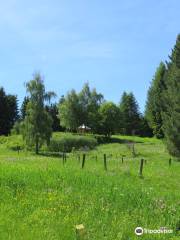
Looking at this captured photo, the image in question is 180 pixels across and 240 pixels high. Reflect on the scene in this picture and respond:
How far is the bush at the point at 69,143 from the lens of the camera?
68.1 metres

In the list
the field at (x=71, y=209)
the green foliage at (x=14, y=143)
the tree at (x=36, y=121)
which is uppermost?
the tree at (x=36, y=121)

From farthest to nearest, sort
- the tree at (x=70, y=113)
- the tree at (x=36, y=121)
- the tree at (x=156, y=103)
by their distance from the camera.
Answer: the tree at (x=70, y=113) < the tree at (x=156, y=103) < the tree at (x=36, y=121)

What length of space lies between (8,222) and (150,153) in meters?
46.7

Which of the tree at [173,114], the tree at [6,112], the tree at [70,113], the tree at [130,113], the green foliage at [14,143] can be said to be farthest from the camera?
the tree at [130,113]

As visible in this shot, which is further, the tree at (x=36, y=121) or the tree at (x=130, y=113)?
the tree at (x=130, y=113)

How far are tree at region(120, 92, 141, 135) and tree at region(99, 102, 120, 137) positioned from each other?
13048mm

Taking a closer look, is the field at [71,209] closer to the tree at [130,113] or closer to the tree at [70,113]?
the tree at [70,113]

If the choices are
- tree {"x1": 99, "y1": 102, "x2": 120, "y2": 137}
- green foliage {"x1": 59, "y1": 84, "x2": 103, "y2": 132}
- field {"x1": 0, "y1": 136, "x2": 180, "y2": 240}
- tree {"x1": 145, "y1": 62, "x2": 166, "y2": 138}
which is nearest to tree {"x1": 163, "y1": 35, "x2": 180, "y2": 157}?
tree {"x1": 145, "y1": 62, "x2": 166, "y2": 138}

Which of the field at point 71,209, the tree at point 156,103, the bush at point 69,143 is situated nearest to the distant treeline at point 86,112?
the tree at point 156,103

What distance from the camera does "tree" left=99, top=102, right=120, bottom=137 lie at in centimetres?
9394

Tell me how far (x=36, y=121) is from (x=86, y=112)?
107 feet

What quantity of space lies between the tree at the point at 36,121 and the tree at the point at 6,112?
3306 centimetres

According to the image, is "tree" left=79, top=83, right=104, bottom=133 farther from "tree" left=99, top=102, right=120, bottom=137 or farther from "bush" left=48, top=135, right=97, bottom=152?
"bush" left=48, top=135, right=97, bottom=152

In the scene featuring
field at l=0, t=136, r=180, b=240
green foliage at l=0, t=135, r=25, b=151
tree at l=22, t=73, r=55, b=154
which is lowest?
field at l=0, t=136, r=180, b=240
